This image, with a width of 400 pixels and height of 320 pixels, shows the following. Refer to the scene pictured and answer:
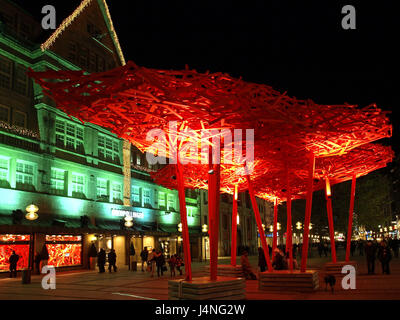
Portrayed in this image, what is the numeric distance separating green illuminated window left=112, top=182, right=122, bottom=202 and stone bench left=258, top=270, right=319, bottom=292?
2325 cm

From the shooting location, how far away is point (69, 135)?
31969 mm

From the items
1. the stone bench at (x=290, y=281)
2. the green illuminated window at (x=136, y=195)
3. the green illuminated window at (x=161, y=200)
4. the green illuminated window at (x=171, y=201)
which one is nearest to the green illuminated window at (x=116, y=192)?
the green illuminated window at (x=136, y=195)

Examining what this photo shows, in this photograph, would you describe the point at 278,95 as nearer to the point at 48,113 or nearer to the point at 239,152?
the point at 239,152

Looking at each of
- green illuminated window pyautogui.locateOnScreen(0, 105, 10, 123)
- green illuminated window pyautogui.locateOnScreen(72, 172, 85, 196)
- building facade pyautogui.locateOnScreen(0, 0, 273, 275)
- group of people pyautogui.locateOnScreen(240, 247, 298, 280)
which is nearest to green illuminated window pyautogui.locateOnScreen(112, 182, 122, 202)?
building facade pyautogui.locateOnScreen(0, 0, 273, 275)

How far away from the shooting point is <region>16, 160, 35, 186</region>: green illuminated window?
2695cm

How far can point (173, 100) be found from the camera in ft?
36.8

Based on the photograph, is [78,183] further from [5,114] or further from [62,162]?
[5,114]

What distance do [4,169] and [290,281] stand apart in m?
19.1

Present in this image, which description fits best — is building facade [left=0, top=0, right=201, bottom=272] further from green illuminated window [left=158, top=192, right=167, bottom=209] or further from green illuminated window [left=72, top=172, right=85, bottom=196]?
green illuminated window [left=158, top=192, right=167, bottom=209]

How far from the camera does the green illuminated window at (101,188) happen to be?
113 feet

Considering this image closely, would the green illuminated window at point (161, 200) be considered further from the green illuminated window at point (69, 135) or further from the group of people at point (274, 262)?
the group of people at point (274, 262)

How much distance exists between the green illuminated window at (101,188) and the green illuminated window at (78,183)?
6.02 ft

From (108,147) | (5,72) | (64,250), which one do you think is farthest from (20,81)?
(64,250)

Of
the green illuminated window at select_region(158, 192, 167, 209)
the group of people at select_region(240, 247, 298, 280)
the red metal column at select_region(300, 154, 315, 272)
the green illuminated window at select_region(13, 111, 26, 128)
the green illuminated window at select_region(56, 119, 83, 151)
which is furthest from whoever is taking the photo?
the green illuminated window at select_region(158, 192, 167, 209)
